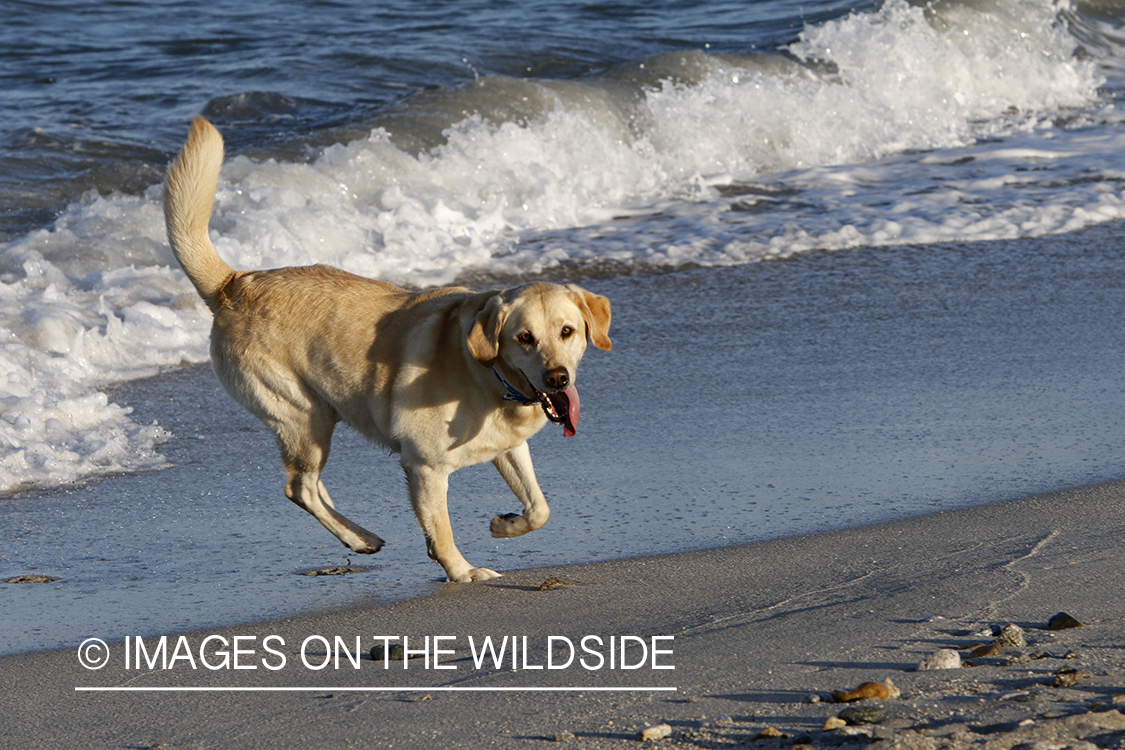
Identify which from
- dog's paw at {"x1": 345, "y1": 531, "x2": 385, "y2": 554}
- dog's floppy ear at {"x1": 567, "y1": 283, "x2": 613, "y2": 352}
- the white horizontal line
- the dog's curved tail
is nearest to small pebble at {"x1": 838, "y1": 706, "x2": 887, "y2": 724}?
the white horizontal line

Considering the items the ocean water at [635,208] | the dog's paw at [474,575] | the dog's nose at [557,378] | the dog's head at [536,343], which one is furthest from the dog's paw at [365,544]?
the dog's nose at [557,378]

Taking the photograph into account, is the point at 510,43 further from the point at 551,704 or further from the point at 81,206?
the point at 551,704

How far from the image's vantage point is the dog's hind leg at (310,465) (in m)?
4.20

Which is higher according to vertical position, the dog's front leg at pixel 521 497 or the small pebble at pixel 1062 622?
the small pebble at pixel 1062 622

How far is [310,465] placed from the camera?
431cm

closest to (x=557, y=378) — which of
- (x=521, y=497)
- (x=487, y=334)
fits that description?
(x=487, y=334)

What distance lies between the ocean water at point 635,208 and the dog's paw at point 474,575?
23 centimetres

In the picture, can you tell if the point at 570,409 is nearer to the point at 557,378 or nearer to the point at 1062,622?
the point at 557,378

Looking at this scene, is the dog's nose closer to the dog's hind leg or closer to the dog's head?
the dog's head

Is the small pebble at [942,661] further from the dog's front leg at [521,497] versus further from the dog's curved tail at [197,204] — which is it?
the dog's curved tail at [197,204]

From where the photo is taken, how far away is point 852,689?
8.64 ft

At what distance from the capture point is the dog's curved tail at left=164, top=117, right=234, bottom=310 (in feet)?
14.1

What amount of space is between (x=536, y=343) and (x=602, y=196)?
7.04 meters

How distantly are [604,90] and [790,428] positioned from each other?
8118 mm
